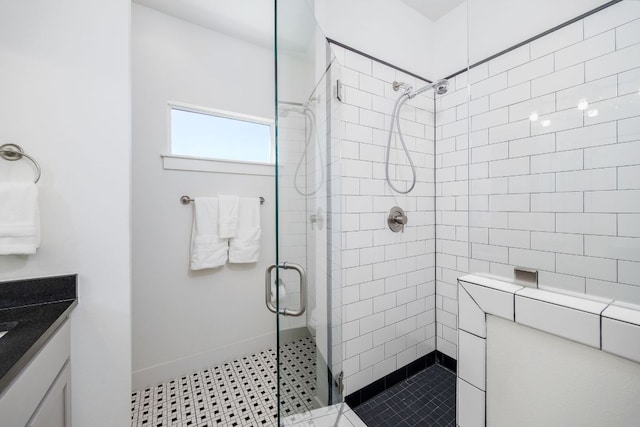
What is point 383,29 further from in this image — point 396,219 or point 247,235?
point 247,235

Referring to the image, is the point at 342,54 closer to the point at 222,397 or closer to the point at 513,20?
the point at 513,20

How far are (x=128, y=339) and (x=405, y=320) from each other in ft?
5.40

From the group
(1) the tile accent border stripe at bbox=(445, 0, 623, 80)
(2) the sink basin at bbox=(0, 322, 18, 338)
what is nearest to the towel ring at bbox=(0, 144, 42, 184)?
(2) the sink basin at bbox=(0, 322, 18, 338)

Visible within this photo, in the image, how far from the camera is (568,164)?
680 mm

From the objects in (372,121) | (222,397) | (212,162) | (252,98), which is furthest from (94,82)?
(222,397)

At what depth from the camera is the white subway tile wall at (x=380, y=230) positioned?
1.41 m

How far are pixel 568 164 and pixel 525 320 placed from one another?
476mm

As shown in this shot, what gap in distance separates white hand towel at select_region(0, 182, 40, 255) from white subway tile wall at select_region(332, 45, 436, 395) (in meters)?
1.27

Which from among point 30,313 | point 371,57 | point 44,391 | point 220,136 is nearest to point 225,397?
point 44,391

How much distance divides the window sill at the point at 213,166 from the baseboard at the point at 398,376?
178 centimetres

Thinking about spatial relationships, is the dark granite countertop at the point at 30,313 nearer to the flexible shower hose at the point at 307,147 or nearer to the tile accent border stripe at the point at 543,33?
the flexible shower hose at the point at 307,147

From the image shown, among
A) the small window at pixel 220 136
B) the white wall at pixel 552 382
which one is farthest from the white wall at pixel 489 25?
the small window at pixel 220 136

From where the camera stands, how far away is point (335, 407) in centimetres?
122

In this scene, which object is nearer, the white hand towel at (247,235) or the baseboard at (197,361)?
the baseboard at (197,361)
